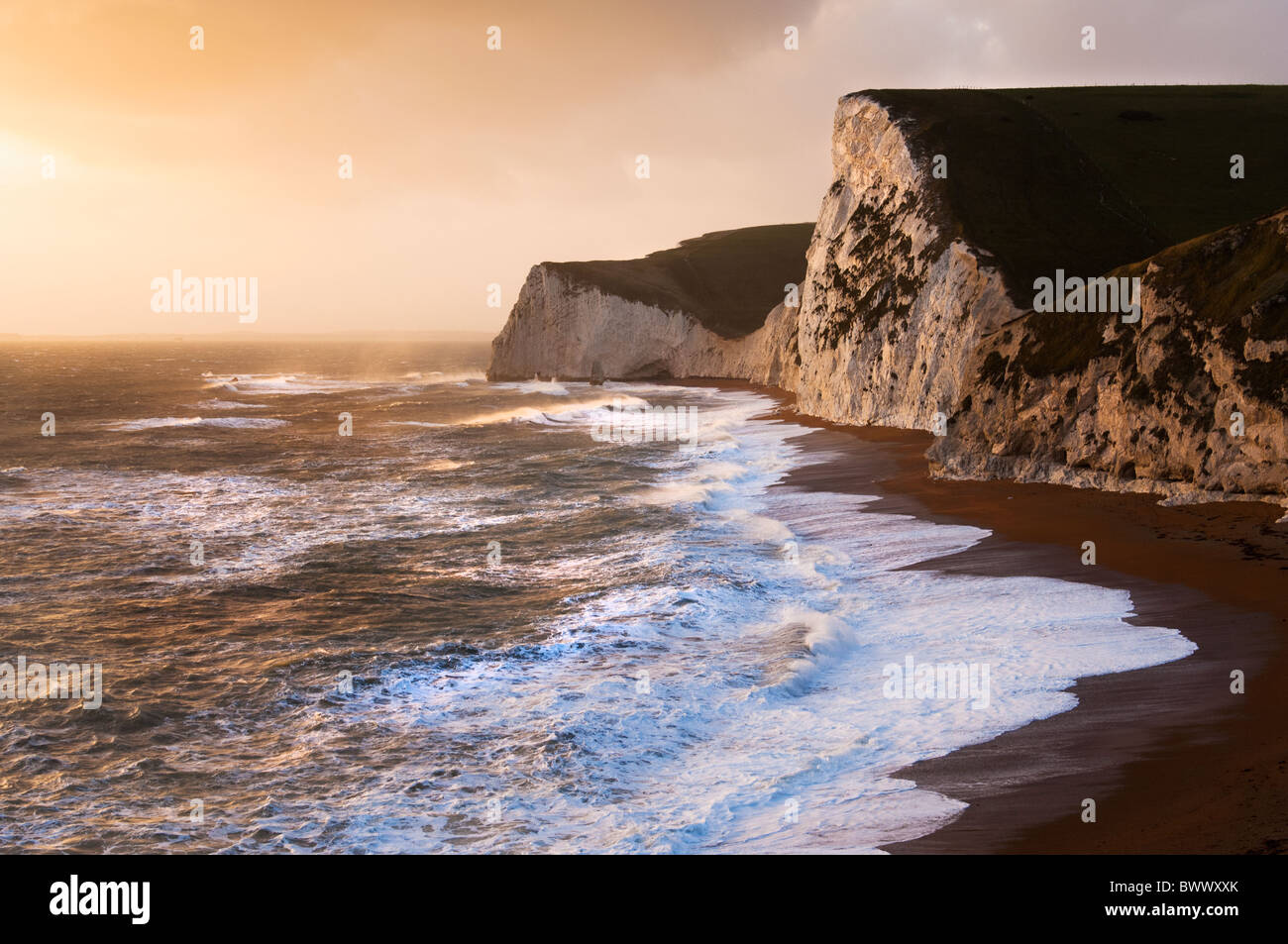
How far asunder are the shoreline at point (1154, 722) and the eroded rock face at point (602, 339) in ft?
240

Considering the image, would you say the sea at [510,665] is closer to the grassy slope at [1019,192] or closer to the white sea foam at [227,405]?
the grassy slope at [1019,192]

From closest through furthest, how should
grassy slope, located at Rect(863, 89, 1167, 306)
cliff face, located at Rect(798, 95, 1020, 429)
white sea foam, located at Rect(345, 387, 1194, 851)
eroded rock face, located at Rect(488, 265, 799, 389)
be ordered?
1. white sea foam, located at Rect(345, 387, 1194, 851)
2. cliff face, located at Rect(798, 95, 1020, 429)
3. grassy slope, located at Rect(863, 89, 1167, 306)
4. eroded rock face, located at Rect(488, 265, 799, 389)

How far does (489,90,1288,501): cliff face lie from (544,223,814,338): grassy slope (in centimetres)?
2013

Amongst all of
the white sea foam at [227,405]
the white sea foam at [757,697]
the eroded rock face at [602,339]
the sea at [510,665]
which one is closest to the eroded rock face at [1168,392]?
the sea at [510,665]

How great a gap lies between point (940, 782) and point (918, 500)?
16.1m

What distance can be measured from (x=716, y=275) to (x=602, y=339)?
902 inches

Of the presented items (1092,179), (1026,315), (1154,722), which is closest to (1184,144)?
(1092,179)

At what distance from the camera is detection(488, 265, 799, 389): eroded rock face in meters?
96.8

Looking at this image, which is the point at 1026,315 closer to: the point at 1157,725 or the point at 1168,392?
the point at 1168,392

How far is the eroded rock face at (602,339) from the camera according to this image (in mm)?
96750

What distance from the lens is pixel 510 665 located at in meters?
14.6

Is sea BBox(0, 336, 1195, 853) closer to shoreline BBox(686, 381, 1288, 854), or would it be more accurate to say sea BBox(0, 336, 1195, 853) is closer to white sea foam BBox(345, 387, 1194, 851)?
white sea foam BBox(345, 387, 1194, 851)

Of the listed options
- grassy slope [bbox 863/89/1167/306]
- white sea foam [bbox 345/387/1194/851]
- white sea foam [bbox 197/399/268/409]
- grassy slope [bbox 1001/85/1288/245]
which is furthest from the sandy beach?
white sea foam [bbox 197/399/268/409]
